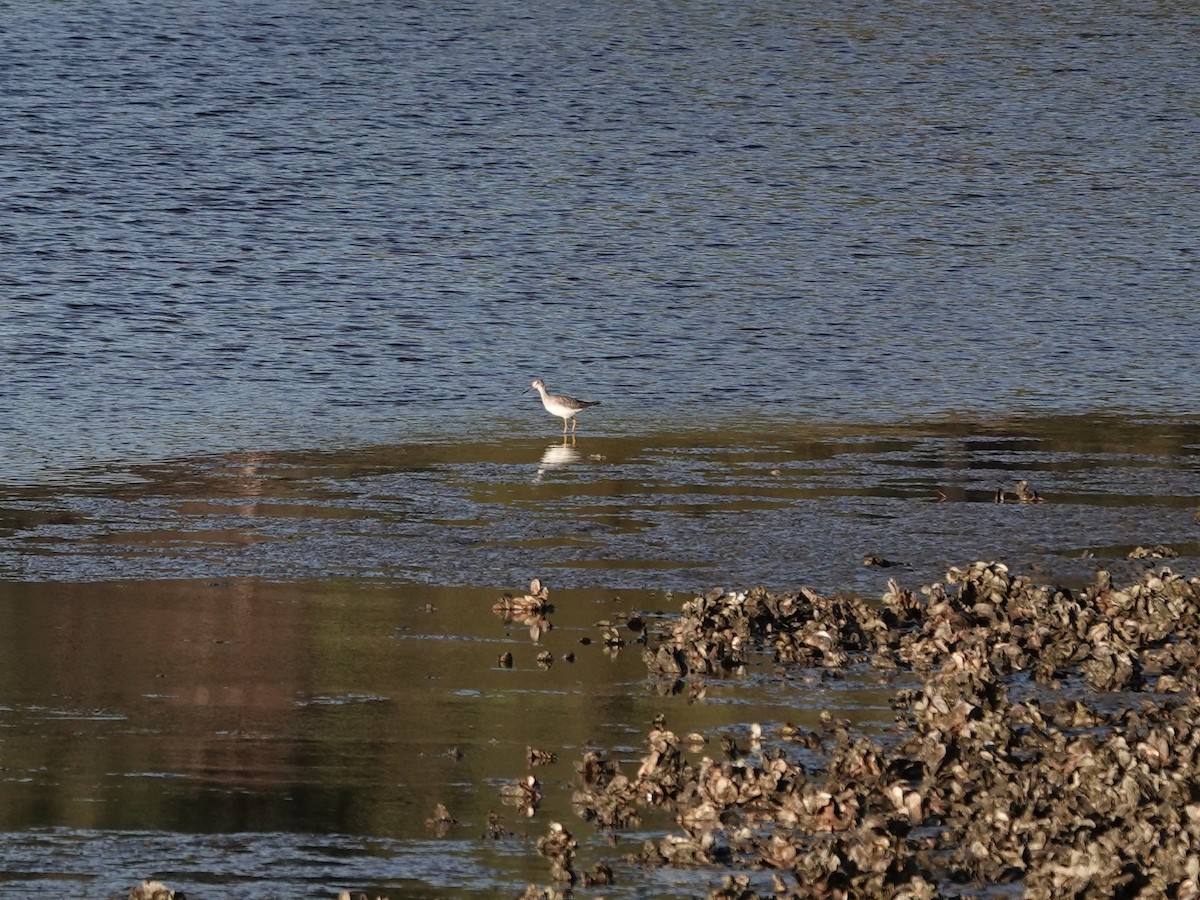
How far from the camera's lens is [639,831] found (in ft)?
35.2

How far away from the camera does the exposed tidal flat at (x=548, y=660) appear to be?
10523mm

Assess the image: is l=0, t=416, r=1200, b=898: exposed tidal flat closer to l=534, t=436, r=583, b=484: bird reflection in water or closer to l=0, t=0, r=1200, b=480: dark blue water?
l=534, t=436, r=583, b=484: bird reflection in water

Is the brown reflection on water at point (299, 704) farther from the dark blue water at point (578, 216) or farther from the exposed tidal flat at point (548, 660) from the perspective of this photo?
the dark blue water at point (578, 216)

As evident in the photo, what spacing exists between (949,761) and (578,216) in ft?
77.7

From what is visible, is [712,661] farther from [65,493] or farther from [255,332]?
[255,332]

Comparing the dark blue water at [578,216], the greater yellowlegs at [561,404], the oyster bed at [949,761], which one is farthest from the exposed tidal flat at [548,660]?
the dark blue water at [578,216]

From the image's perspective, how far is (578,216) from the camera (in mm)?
34312

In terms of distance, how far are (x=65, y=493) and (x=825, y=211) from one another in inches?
753

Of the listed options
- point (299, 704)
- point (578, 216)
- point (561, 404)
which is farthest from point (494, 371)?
point (299, 704)

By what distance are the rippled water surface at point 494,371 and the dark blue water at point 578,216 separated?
0.41 feet

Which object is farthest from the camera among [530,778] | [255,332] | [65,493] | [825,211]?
[825,211]

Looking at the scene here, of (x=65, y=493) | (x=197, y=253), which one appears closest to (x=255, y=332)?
(x=197, y=253)

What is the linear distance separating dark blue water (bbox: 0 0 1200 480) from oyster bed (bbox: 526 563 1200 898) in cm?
853

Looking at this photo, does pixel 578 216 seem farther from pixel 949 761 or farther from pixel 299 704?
pixel 949 761
